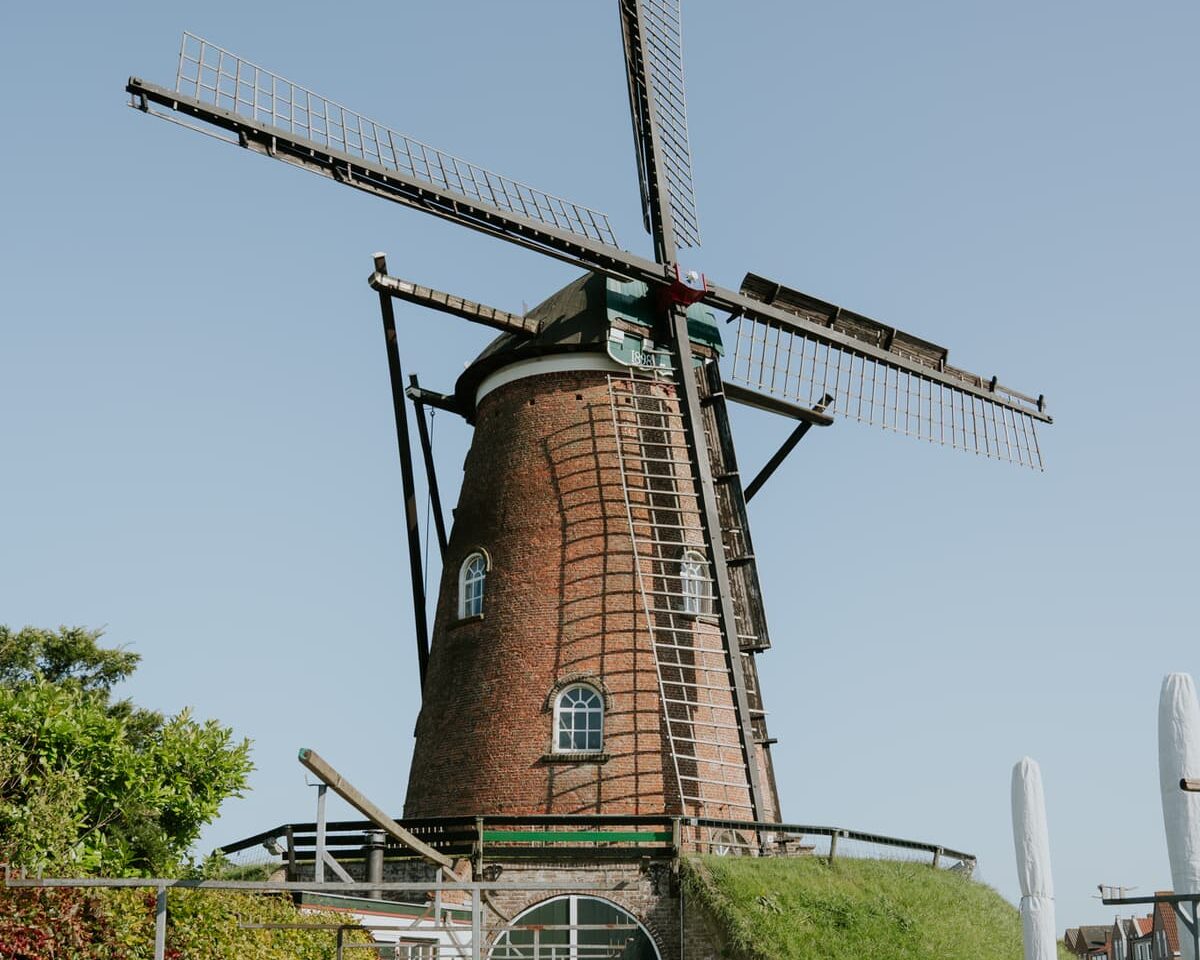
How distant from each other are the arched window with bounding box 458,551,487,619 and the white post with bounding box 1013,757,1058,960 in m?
9.62

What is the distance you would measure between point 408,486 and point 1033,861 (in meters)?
11.7

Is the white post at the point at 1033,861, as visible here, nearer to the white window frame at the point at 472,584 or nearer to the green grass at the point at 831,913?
the green grass at the point at 831,913

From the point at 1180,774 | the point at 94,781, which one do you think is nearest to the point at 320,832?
the point at 94,781

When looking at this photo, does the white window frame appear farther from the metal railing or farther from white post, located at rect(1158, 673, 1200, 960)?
white post, located at rect(1158, 673, 1200, 960)

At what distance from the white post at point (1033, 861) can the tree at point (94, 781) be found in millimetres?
9332

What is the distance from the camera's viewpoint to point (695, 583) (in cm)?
1959

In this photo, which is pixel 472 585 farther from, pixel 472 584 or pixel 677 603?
pixel 677 603

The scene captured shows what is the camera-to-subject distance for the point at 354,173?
1773 cm

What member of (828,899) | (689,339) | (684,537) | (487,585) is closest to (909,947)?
(828,899)

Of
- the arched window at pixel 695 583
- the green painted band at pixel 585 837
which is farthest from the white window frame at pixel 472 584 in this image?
the green painted band at pixel 585 837

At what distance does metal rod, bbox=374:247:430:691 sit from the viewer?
65.7 ft

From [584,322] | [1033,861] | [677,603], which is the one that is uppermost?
[584,322]

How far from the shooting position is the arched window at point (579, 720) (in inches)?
720

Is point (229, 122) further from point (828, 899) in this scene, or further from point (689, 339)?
point (828, 899)
